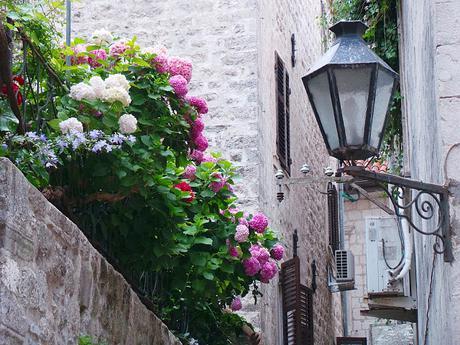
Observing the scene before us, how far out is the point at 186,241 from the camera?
7.72 metres

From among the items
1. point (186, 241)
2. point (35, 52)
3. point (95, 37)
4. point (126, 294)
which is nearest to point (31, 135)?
point (35, 52)

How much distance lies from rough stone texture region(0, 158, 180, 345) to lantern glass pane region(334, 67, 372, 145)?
Result: 142 centimetres

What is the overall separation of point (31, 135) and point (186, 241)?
2.38 m

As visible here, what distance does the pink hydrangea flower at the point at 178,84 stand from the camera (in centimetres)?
707

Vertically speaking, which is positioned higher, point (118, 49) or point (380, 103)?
point (118, 49)

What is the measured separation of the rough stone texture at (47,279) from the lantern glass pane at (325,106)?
1.31 metres

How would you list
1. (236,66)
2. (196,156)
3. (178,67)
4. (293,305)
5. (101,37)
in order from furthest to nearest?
(293,305) → (236,66) → (196,156) → (101,37) → (178,67)

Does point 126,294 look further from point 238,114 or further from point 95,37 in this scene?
point 238,114

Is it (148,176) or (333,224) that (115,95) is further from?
(333,224)

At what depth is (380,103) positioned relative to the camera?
5008 mm

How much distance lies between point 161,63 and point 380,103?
2488 millimetres

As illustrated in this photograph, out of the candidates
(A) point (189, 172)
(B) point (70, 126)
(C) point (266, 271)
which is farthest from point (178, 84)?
(C) point (266, 271)

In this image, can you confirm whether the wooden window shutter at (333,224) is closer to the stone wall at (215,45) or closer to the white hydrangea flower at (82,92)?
the stone wall at (215,45)

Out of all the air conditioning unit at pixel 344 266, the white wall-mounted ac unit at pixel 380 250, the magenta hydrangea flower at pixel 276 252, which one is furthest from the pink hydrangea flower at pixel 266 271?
the air conditioning unit at pixel 344 266
